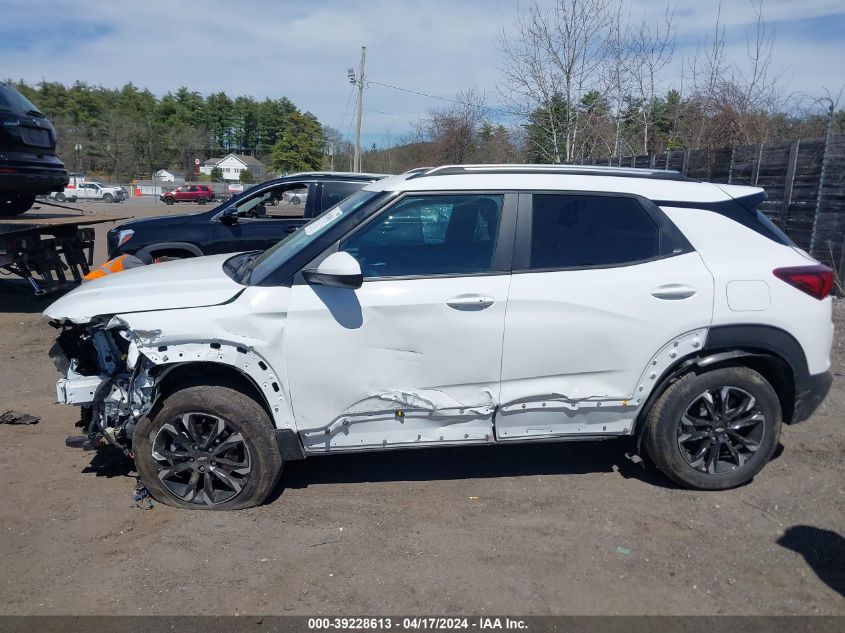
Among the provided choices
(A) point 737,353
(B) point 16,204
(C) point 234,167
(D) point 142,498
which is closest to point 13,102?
(B) point 16,204

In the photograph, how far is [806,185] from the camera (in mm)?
10500

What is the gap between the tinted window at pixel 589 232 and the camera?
13.3 feet

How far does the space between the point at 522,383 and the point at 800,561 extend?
168 cm

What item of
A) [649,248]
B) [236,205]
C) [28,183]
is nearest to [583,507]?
[649,248]

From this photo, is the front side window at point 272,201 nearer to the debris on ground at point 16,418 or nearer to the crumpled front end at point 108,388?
the debris on ground at point 16,418

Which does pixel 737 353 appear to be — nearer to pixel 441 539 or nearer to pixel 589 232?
pixel 589 232

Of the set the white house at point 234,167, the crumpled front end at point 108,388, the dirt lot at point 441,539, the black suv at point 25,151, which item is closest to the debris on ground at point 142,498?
the dirt lot at point 441,539

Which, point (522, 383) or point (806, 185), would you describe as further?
point (806, 185)

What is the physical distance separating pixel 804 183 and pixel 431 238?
8618mm

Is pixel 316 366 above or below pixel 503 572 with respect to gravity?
above

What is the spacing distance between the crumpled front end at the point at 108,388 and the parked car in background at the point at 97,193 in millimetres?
56836

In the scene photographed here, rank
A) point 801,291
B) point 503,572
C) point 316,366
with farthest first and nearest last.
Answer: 1. point 801,291
2. point 316,366
3. point 503,572

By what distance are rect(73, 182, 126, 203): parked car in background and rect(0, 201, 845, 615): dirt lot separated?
56.0 meters

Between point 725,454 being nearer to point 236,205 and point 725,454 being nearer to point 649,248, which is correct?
point 649,248
